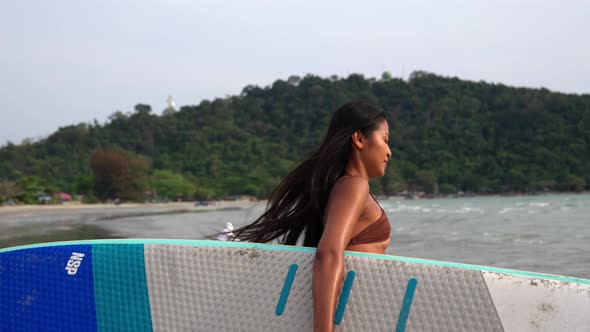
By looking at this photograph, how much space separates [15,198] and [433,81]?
177ft

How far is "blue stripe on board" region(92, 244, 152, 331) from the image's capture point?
7.11ft

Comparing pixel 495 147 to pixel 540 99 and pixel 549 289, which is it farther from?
pixel 549 289

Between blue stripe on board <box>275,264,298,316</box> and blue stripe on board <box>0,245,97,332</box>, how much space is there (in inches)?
28.4

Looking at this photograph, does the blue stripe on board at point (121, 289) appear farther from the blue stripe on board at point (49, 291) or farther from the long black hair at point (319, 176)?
the long black hair at point (319, 176)

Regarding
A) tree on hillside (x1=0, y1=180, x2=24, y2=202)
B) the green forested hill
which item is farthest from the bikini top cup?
the green forested hill

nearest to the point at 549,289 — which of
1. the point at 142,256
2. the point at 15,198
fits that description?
the point at 142,256

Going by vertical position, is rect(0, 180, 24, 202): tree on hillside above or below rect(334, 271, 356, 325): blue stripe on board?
below

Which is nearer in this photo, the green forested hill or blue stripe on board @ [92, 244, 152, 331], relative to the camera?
blue stripe on board @ [92, 244, 152, 331]

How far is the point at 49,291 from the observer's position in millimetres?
2254

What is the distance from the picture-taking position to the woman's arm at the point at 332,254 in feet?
5.46

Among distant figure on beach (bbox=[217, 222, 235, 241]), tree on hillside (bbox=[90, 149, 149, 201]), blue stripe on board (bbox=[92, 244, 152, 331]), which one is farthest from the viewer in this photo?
tree on hillside (bbox=[90, 149, 149, 201])

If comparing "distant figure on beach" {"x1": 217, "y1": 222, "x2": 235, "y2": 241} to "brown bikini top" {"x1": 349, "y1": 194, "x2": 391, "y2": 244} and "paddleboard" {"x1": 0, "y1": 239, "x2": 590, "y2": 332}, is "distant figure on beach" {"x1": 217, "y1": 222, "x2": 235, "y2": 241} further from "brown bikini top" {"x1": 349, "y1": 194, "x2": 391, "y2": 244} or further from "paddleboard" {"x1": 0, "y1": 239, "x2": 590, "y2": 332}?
"brown bikini top" {"x1": 349, "y1": 194, "x2": 391, "y2": 244}

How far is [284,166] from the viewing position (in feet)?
240

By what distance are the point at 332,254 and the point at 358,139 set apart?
1.38 ft
